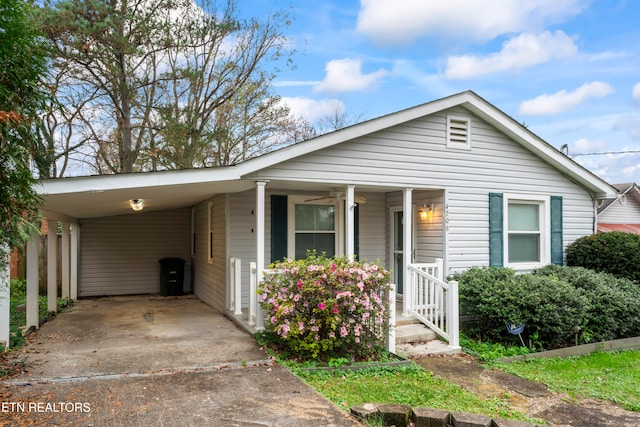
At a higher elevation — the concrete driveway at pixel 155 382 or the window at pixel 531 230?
the window at pixel 531 230

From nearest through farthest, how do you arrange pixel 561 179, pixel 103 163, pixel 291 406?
1. pixel 291 406
2. pixel 561 179
3. pixel 103 163

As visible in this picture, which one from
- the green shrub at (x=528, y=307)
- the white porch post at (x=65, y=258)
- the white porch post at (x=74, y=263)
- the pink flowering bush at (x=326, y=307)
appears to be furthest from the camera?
the white porch post at (x=74, y=263)

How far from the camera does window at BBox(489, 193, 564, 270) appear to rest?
8539mm

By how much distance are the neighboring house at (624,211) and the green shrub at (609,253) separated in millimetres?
6801

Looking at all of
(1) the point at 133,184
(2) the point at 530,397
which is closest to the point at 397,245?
(2) the point at 530,397

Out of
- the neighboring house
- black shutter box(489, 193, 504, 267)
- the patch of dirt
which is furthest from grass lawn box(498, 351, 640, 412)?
the neighboring house

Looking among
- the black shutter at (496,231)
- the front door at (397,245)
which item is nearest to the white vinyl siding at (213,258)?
the front door at (397,245)

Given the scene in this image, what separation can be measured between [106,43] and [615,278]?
1280cm

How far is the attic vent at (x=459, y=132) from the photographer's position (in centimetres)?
799

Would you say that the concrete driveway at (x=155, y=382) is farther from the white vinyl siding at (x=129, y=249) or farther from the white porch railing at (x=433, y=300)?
the white vinyl siding at (x=129, y=249)

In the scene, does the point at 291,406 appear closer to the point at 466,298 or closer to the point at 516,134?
the point at 466,298

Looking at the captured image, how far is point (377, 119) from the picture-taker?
7168 millimetres

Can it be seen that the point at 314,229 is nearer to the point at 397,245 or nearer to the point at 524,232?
the point at 397,245

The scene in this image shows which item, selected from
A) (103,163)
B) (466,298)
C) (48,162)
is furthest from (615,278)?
(103,163)
